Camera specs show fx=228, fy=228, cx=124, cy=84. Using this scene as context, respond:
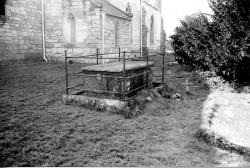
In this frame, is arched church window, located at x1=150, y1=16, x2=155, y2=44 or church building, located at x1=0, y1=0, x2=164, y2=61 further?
arched church window, located at x1=150, y1=16, x2=155, y2=44

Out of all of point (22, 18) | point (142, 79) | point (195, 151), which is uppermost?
point (22, 18)

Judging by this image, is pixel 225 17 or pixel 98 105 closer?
pixel 98 105

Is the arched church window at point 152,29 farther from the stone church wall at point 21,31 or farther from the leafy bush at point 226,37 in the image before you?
the leafy bush at point 226,37

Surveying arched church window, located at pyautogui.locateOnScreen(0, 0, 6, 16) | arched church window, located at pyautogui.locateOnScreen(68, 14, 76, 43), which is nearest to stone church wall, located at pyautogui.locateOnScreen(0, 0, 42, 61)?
arched church window, located at pyautogui.locateOnScreen(0, 0, 6, 16)

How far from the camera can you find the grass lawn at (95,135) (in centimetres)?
334

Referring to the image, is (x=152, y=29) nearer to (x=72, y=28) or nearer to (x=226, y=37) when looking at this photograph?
(x=72, y=28)

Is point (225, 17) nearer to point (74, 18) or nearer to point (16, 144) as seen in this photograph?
point (16, 144)

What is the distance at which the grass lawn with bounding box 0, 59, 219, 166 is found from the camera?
3.34 m

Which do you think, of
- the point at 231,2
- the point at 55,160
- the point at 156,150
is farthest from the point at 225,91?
the point at 55,160

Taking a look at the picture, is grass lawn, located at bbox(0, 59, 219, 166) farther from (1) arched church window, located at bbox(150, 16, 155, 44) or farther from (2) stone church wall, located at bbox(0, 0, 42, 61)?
(1) arched church window, located at bbox(150, 16, 155, 44)

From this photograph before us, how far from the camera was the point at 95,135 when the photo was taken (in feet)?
13.7

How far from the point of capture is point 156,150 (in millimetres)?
3666

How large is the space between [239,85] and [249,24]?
2.01 metres

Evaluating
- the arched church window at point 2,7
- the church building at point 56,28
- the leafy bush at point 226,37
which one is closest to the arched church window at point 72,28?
the church building at point 56,28
